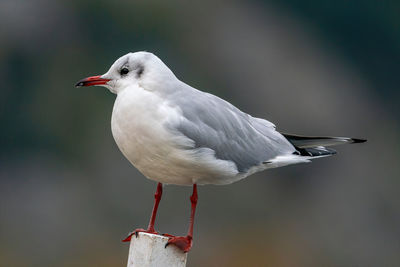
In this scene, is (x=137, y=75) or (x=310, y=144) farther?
(x=310, y=144)

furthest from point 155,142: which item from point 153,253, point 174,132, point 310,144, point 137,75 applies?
point 310,144

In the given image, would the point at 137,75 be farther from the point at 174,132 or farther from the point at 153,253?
the point at 153,253

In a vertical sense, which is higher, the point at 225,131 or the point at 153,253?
the point at 225,131

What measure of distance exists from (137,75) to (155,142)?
1.11 ft

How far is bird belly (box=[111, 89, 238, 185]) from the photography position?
8.80ft

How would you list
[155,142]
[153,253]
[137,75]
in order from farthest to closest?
[137,75]
[155,142]
[153,253]

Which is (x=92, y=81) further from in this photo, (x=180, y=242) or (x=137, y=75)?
(x=180, y=242)

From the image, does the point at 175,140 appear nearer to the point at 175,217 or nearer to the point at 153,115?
the point at 153,115

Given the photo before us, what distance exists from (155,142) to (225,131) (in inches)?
15.0

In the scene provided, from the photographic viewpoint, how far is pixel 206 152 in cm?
280

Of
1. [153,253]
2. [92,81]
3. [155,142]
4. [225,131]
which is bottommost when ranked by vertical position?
[153,253]

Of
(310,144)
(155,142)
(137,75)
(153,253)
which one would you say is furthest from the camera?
(310,144)

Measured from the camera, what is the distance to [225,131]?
2926 mm

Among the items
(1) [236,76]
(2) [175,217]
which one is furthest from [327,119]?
(2) [175,217]
